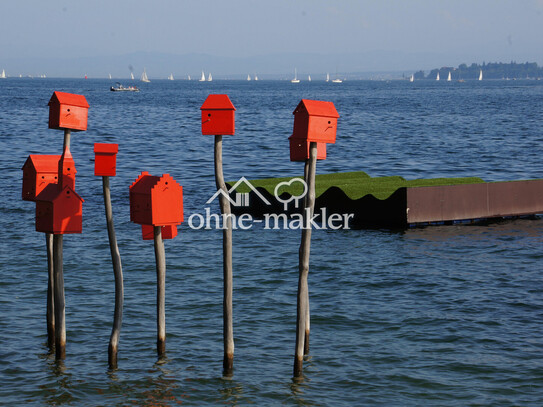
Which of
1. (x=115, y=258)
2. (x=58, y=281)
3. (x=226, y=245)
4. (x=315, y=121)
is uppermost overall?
(x=315, y=121)

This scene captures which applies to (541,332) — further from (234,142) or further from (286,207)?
(234,142)

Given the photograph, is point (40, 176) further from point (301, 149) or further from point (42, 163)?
point (301, 149)

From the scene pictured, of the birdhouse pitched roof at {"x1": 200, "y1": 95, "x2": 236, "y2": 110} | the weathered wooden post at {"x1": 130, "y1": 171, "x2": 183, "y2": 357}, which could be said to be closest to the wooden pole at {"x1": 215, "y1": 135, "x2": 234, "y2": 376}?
the birdhouse pitched roof at {"x1": 200, "y1": 95, "x2": 236, "y2": 110}

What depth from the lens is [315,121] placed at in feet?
42.1

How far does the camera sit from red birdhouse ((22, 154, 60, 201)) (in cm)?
1401

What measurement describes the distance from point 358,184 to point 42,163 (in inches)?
A: 701

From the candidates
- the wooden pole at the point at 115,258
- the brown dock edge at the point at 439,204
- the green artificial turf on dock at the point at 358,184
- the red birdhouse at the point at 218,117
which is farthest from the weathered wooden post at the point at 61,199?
the green artificial turf on dock at the point at 358,184

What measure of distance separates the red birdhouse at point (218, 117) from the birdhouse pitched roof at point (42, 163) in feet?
10.2

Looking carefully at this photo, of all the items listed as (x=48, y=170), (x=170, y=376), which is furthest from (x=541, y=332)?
(x=48, y=170)

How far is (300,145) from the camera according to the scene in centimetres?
1454

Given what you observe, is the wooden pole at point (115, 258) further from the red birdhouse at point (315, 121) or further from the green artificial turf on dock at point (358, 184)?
the green artificial turf on dock at point (358, 184)

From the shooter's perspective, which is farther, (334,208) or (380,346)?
(334,208)

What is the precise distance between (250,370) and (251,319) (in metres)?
3.20

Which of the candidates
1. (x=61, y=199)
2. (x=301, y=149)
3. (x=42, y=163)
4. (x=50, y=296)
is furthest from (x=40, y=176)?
(x=301, y=149)
